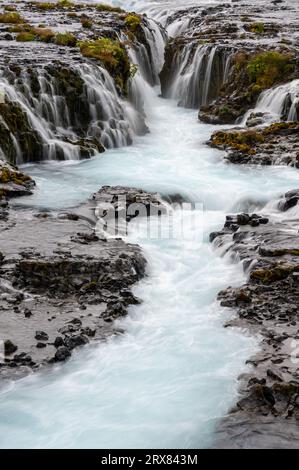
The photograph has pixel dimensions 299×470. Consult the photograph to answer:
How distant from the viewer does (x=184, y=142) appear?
77.9ft

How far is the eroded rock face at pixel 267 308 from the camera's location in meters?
8.49

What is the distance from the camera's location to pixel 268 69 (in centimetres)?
2605

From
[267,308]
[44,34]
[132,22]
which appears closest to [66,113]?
[44,34]

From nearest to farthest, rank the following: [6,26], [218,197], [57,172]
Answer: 1. [218,197]
2. [57,172]
3. [6,26]

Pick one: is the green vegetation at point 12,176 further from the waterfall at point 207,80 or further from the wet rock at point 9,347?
the waterfall at point 207,80

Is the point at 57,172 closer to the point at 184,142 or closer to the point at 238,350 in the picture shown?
the point at 184,142

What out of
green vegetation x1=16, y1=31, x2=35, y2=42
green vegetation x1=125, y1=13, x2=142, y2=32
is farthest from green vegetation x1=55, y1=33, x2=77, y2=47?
green vegetation x1=125, y1=13, x2=142, y2=32

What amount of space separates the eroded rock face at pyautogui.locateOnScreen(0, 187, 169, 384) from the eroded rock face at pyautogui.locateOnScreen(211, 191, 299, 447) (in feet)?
6.83

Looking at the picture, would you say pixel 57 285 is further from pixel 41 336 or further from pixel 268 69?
pixel 268 69

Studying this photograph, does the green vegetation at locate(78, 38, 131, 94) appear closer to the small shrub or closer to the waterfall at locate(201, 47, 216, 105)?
the small shrub

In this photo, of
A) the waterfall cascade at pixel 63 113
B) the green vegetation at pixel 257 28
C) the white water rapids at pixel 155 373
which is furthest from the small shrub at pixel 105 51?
the white water rapids at pixel 155 373

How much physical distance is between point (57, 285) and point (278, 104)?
49.6 ft
